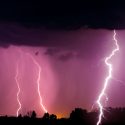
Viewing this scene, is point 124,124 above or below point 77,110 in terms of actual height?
below

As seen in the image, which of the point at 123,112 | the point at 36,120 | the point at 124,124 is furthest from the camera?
the point at 123,112

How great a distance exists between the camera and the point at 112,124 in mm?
58625

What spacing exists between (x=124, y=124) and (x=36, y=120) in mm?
10484

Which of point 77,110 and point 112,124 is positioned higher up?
point 77,110

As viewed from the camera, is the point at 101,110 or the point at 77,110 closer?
the point at 101,110

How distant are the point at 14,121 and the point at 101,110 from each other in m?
10.6

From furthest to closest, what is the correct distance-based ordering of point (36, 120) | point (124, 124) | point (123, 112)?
1. point (123, 112)
2. point (36, 120)
3. point (124, 124)

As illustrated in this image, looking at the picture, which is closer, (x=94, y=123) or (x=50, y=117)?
(x=94, y=123)

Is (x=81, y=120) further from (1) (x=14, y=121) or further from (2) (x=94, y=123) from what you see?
(1) (x=14, y=121)

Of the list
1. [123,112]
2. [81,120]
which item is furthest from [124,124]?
[123,112]

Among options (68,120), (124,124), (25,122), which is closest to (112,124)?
(124,124)

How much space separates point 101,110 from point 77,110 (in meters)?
5.50

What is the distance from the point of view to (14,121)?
2445 inches

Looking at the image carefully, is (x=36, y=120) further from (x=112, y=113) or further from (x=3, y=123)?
(x=112, y=113)
